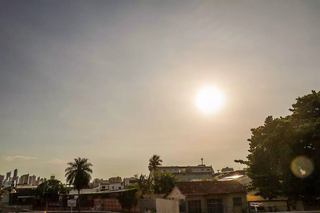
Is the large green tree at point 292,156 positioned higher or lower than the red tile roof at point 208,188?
higher

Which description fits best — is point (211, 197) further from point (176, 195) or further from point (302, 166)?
point (302, 166)

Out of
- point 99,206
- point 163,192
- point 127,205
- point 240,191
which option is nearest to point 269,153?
point 240,191

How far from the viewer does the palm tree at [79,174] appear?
61.8 meters

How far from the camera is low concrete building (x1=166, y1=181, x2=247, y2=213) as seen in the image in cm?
3469

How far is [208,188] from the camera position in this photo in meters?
37.1

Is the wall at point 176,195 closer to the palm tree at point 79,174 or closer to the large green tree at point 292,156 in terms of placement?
the large green tree at point 292,156

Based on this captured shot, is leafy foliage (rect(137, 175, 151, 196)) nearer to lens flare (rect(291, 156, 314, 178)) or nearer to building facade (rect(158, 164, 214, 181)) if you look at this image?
lens flare (rect(291, 156, 314, 178))

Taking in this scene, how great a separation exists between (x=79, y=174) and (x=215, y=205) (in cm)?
3875

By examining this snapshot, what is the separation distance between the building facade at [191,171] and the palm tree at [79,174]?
3980 centimetres

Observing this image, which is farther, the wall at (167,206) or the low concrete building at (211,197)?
the low concrete building at (211,197)

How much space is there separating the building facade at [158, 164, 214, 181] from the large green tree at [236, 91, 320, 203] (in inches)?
2654

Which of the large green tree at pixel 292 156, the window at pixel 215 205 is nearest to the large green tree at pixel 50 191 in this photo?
the window at pixel 215 205

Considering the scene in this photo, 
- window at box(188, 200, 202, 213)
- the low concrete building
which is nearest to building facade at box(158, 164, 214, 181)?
the low concrete building

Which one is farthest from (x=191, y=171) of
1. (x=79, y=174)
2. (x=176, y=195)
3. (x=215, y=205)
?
(x=215, y=205)
